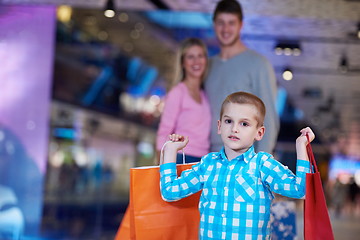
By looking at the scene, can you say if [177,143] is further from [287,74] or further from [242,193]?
[287,74]

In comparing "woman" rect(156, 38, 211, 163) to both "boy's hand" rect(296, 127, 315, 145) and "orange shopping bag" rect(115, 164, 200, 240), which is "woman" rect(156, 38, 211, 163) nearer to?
"orange shopping bag" rect(115, 164, 200, 240)

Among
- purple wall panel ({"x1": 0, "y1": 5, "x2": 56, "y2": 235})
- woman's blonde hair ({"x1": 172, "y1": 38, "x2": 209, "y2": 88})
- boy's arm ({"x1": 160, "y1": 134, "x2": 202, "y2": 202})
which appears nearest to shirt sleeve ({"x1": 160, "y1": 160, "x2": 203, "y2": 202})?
boy's arm ({"x1": 160, "y1": 134, "x2": 202, "y2": 202})

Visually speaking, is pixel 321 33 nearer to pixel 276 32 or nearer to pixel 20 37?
pixel 276 32

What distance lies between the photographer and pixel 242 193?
2.29 metres

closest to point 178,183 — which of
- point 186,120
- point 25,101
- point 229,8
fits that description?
point 186,120

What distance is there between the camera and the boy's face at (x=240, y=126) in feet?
7.55

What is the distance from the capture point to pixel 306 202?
6.90ft

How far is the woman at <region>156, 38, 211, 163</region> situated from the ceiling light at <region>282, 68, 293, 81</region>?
6.99 feet

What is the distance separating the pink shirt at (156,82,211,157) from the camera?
3418 millimetres

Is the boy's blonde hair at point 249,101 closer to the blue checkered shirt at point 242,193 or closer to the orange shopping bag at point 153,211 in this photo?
the blue checkered shirt at point 242,193

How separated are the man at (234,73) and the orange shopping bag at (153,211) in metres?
0.87

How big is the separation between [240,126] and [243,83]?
116 centimetres

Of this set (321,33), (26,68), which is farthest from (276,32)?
(26,68)

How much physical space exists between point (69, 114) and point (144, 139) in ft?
16.2
